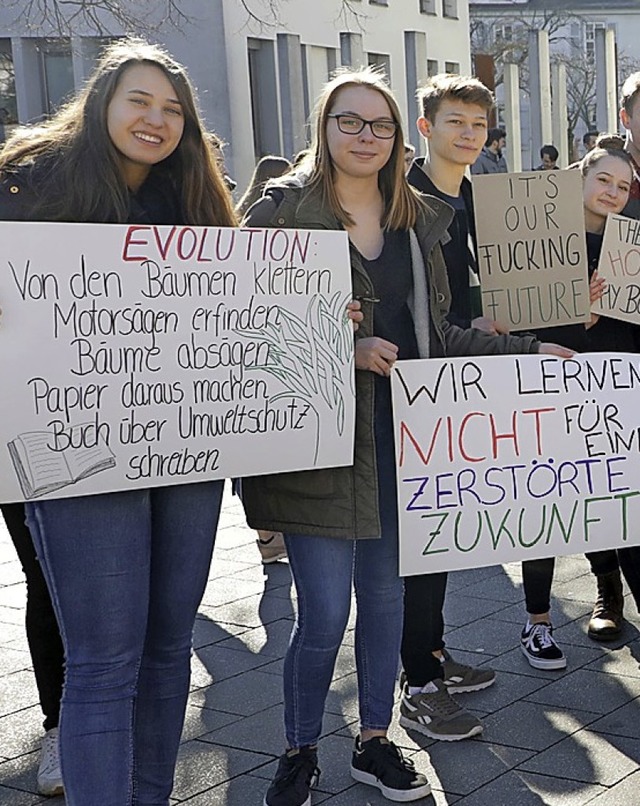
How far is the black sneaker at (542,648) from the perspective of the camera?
4.77 meters

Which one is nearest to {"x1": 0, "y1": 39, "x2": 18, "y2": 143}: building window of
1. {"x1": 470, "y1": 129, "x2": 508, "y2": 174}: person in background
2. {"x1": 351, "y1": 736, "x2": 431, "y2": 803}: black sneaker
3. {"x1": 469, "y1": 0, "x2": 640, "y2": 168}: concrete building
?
{"x1": 470, "y1": 129, "x2": 508, "y2": 174}: person in background

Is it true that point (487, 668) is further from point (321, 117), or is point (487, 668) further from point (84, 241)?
point (84, 241)

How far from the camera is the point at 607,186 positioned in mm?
4816

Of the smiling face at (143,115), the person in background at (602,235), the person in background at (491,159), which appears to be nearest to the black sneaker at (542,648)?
the person in background at (602,235)

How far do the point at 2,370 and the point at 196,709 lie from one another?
191cm

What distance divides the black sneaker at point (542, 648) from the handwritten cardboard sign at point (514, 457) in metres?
0.75

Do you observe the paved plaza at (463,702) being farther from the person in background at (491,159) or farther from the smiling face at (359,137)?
the person in background at (491,159)

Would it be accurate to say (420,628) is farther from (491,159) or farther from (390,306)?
(491,159)

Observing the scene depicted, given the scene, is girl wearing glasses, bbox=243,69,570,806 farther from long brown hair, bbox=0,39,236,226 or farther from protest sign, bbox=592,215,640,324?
protest sign, bbox=592,215,640,324

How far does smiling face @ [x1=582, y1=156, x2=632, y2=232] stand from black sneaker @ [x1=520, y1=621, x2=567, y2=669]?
1.47m

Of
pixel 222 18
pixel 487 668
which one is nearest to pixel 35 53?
pixel 222 18

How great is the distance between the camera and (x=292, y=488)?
11.8 ft

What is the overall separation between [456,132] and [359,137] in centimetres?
87

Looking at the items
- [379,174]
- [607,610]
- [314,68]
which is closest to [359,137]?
[379,174]
